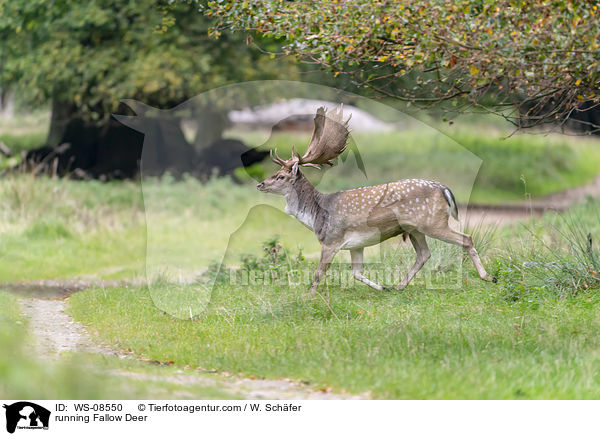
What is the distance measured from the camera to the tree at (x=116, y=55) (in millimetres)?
19141

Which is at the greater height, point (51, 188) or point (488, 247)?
point (488, 247)

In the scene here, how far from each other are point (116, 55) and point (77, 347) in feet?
44.2

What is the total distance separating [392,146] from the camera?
13102mm

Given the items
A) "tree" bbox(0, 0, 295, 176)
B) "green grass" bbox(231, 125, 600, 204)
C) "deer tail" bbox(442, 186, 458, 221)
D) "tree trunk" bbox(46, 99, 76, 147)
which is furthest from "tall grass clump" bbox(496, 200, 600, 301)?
"tree trunk" bbox(46, 99, 76, 147)

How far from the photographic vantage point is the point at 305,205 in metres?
9.68

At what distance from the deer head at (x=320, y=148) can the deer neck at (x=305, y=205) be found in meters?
0.13

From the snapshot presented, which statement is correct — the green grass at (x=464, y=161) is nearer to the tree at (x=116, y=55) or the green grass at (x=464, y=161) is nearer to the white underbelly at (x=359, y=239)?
the white underbelly at (x=359, y=239)

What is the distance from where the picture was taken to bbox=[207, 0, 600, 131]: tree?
23.4ft

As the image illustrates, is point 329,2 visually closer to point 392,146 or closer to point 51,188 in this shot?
point 392,146
